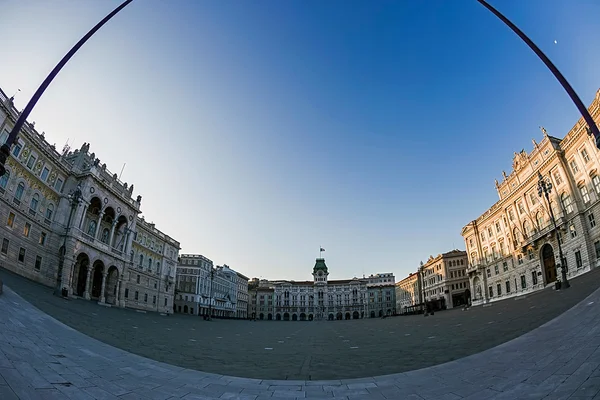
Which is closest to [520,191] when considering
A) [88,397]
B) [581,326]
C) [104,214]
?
[581,326]

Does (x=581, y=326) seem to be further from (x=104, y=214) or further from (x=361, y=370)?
(x=104, y=214)

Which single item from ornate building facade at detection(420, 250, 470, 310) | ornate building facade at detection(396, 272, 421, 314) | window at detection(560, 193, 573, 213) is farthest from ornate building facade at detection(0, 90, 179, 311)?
ornate building facade at detection(396, 272, 421, 314)

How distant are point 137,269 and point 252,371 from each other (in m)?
57.5

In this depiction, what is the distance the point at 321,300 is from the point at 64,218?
130091 mm

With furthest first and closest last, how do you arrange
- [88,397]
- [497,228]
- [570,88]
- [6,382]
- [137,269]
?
[497,228], [137,269], [570,88], [88,397], [6,382]

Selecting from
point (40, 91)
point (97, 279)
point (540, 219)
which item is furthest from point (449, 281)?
point (40, 91)

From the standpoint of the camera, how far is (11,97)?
104ft

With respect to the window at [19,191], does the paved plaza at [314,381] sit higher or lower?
lower

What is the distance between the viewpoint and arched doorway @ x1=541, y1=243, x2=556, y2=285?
4406 cm

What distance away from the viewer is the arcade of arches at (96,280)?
41.1 m

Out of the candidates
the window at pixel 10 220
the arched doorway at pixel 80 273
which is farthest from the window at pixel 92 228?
the window at pixel 10 220

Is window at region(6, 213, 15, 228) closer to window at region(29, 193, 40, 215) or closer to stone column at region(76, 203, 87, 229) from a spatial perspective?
window at region(29, 193, 40, 215)

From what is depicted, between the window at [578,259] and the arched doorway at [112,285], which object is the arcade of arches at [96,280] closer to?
the arched doorway at [112,285]

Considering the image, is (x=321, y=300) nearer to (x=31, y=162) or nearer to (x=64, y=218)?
(x=64, y=218)
